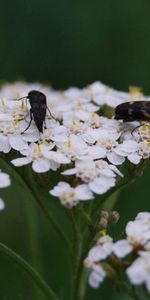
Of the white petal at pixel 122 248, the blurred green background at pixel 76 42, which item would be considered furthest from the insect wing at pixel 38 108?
the blurred green background at pixel 76 42

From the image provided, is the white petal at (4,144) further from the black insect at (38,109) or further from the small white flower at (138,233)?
the small white flower at (138,233)

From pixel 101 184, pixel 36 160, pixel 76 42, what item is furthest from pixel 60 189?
pixel 76 42

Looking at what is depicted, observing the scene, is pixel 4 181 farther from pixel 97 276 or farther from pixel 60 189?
pixel 97 276

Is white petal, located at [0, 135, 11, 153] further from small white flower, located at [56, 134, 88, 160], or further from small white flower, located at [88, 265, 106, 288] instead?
small white flower, located at [88, 265, 106, 288]

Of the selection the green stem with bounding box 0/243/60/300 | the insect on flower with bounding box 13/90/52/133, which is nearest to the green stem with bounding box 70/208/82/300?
the green stem with bounding box 0/243/60/300

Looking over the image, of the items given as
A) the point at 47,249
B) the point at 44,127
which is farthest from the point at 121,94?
the point at 47,249
